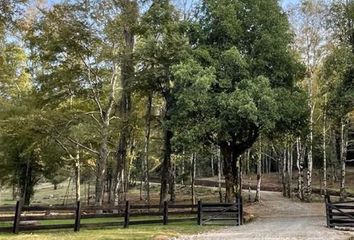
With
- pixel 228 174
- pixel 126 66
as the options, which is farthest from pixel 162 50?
pixel 228 174

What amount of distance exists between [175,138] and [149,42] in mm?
6574

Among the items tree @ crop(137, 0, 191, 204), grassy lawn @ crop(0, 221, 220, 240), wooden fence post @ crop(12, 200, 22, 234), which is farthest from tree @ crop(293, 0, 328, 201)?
wooden fence post @ crop(12, 200, 22, 234)

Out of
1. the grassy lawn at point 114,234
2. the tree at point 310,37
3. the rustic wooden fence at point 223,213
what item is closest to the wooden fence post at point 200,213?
the rustic wooden fence at point 223,213

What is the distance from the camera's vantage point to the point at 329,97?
24516mm

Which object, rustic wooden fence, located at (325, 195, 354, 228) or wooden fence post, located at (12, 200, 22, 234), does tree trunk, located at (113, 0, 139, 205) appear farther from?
rustic wooden fence, located at (325, 195, 354, 228)

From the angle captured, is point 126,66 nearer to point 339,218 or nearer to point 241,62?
point 241,62

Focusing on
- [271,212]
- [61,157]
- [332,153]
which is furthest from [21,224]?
[332,153]

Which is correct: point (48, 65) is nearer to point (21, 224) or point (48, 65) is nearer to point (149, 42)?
point (149, 42)

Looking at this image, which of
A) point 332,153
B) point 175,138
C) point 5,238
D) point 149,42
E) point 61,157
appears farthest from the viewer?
point 332,153

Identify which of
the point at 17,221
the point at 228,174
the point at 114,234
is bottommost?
the point at 114,234

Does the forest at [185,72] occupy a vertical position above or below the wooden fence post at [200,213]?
above

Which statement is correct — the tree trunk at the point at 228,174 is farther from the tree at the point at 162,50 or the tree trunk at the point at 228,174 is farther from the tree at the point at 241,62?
the tree at the point at 162,50

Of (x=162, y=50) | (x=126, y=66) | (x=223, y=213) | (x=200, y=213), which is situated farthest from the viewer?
(x=126, y=66)

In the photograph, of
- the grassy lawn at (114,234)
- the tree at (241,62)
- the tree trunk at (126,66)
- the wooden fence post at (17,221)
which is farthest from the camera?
the tree trunk at (126,66)
